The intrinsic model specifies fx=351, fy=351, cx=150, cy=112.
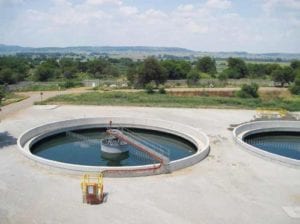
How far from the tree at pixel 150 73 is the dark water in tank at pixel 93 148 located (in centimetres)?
→ 2656

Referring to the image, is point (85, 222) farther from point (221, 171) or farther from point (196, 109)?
point (196, 109)

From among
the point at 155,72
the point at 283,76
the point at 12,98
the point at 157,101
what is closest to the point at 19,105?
the point at 12,98

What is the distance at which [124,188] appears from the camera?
59.0 feet

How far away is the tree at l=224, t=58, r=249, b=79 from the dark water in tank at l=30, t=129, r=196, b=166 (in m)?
54.0

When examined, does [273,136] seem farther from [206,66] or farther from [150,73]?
[206,66]

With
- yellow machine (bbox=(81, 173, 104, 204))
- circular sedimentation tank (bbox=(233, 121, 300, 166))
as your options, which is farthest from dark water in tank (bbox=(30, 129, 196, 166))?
yellow machine (bbox=(81, 173, 104, 204))

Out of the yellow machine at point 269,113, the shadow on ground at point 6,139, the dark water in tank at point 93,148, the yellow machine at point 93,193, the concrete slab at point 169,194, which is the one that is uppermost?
the yellow machine at point 269,113

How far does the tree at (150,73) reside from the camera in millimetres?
57688

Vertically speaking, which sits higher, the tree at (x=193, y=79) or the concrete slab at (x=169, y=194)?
the tree at (x=193, y=79)

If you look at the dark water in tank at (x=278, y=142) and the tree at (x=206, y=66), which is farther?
the tree at (x=206, y=66)

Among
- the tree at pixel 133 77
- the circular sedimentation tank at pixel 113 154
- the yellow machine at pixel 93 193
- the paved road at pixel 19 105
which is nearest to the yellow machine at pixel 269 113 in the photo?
the circular sedimentation tank at pixel 113 154

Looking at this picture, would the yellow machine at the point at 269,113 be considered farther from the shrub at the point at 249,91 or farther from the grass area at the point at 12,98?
the grass area at the point at 12,98

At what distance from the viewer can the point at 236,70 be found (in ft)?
275

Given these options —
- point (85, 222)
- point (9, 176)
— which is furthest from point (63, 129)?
point (85, 222)
